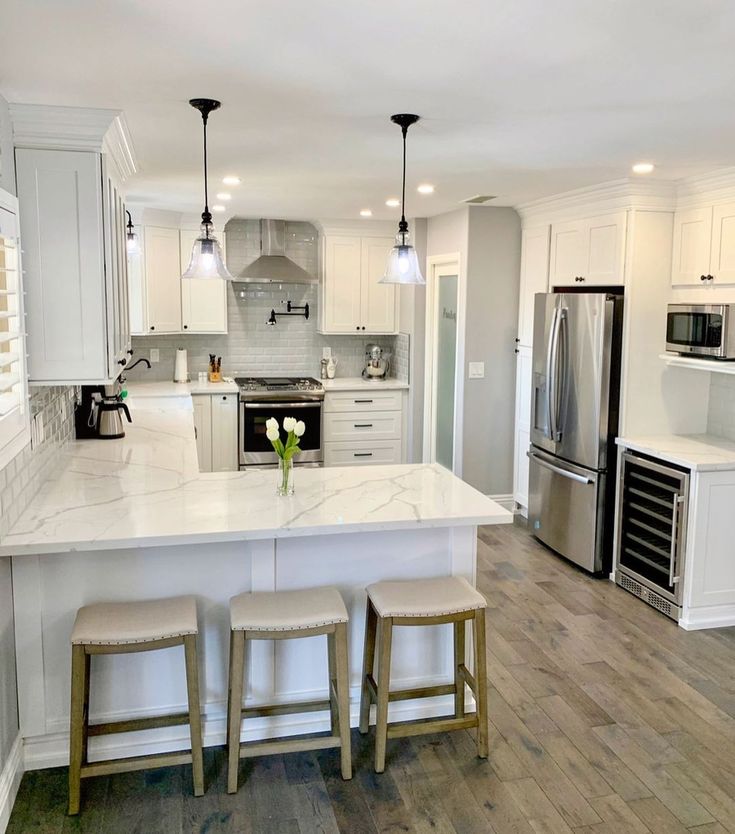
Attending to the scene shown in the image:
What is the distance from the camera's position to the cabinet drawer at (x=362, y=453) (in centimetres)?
683

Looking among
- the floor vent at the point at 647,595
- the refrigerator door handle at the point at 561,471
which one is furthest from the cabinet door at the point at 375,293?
the floor vent at the point at 647,595

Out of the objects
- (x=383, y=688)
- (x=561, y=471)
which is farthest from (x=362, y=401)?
(x=383, y=688)

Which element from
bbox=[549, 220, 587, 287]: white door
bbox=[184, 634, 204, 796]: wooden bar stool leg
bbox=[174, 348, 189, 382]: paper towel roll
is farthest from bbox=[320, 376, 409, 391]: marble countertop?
bbox=[184, 634, 204, 796]: wooden bar stool leg

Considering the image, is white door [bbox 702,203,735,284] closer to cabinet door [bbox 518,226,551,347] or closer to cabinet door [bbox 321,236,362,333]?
cabinet door [bbox 518,226,551,347]

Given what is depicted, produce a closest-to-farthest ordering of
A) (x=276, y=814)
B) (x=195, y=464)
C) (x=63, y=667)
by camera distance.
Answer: (x=276, y=814)
(x=63, y=667)
(x=195, y=464)

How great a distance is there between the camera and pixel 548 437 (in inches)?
202

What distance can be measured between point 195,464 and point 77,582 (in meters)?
1.08

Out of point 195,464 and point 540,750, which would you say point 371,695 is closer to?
point 540,750

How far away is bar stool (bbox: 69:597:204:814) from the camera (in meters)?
2.48

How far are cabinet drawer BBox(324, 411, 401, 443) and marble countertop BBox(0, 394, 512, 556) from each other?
291 cm

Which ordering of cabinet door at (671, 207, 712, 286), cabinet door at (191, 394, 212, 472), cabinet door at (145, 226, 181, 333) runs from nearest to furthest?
1. cabinet door at (671, 207, 712, 286)
2. cabinet door at (145, 226, 181, 333)
3. cabinet door at (191, 394, 212, 472)

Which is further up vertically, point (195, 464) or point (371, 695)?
point (195, 464)

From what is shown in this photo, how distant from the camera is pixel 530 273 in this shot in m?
5.68

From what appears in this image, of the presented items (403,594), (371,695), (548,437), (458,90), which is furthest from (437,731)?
(548,437)
